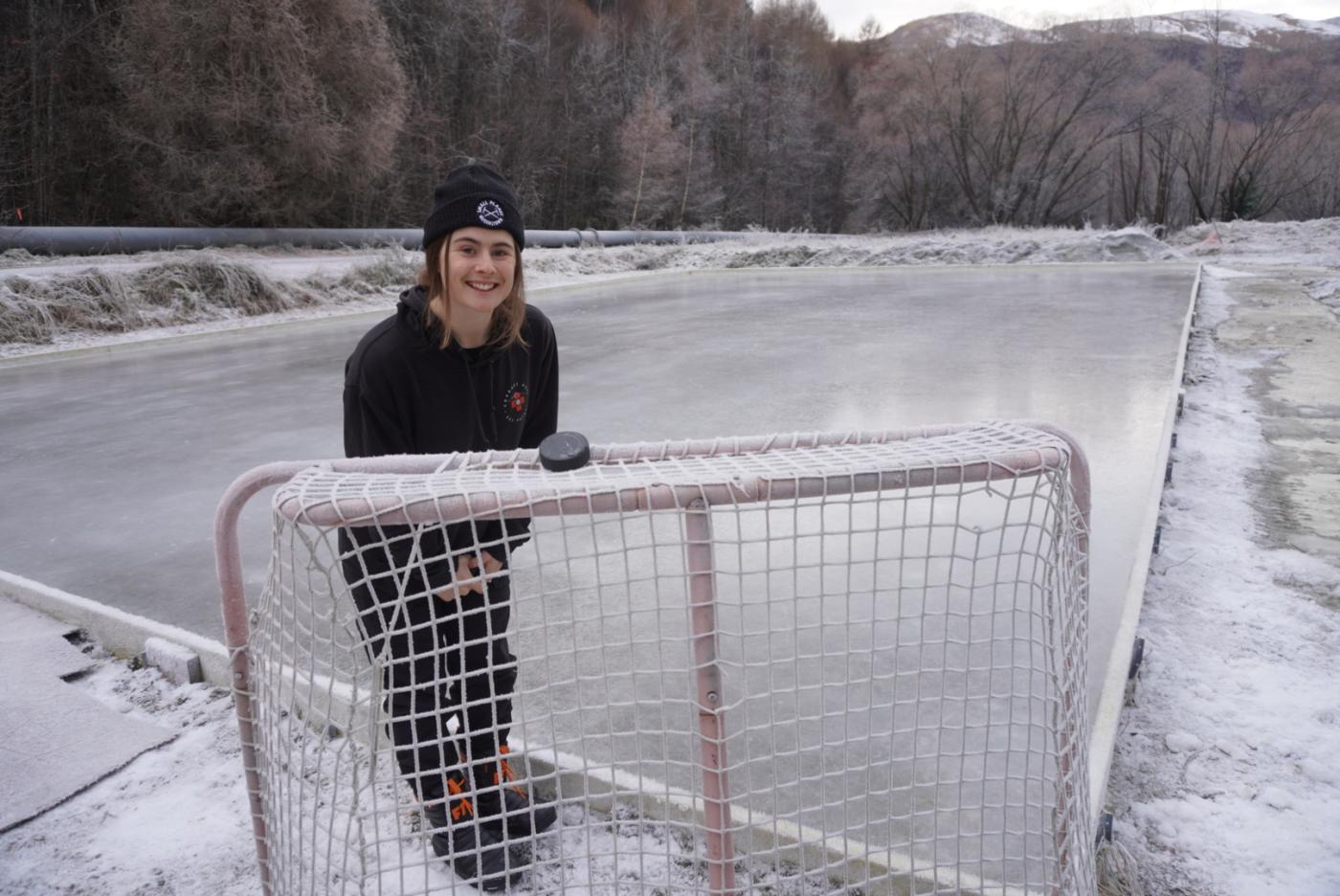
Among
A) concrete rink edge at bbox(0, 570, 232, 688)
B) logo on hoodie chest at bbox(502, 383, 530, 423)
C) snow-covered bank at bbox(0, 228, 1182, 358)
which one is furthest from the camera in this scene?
snow-covered bank at bbox(0, 228, 1182, 358)

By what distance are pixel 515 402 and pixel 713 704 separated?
0.79 metres

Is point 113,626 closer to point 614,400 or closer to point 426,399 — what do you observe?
point 426,399

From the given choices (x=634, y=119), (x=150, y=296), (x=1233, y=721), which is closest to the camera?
(x=1233, y=721)

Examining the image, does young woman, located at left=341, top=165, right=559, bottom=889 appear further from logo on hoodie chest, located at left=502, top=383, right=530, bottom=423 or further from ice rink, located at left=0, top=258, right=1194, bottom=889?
ice rink, located at left=0, top=258, right=1194, bottom=889

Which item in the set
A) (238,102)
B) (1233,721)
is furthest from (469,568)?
(238,102)

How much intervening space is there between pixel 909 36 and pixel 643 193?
552 inches

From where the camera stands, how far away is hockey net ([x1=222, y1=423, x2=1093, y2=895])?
120 cm

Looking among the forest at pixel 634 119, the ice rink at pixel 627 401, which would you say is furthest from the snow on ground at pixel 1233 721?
the forest at pixel 634 119

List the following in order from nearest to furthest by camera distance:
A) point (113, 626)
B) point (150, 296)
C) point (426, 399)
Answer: point (426, 399), point (113, 626), point (150, 296)

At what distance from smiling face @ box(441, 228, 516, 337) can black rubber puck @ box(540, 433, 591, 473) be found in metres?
0.48

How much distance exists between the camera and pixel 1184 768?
180 cm

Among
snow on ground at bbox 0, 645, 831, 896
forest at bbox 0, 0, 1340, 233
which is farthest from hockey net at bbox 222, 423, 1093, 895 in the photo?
forest at bbox 0, 0, 1340, 233

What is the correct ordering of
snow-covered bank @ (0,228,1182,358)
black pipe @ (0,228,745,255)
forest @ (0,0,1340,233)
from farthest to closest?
forest @ (0,0,1340,233) → black pipe @ (0,228,745,255) → snow-covered bank @ (0,228,1182,358)

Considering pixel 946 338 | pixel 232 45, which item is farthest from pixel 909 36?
pixel 946 338
